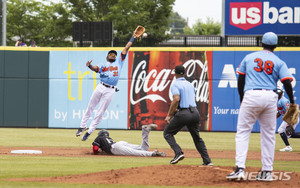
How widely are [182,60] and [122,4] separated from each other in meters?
22.5

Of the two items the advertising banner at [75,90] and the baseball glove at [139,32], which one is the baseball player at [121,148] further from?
the advertising banner at [75,90]

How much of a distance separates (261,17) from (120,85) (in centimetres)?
616

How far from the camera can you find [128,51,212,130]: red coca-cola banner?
20.4 meters

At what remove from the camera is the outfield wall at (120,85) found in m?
20.3

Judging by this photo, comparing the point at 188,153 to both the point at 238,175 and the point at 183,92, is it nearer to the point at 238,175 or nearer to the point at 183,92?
the point at 183,92

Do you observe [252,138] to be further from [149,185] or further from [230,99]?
[149,185]

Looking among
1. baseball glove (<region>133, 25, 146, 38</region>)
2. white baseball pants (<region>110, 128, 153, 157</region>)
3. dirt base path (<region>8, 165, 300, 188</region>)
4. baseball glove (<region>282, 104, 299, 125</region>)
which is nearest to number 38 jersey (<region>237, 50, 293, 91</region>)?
baseball glove (<region>282, 104, 299, 125</region>)

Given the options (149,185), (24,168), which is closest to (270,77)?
(149,185)

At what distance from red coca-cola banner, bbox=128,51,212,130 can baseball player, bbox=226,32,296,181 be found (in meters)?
12.9

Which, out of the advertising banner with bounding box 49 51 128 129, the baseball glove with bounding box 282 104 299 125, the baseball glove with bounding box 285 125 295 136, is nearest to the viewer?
the baseball glove with bounding box 282 104 299 125

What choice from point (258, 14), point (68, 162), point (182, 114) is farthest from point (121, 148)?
point (258, 14)

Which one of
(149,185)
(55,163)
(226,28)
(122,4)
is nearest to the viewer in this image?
(149,185)

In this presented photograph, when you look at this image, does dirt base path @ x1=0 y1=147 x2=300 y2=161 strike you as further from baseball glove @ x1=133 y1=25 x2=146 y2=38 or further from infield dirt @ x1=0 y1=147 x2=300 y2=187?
infield dirt @ x1=0 y1=147 x2=300 y2=187

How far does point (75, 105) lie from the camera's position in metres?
20.8
